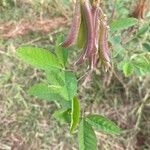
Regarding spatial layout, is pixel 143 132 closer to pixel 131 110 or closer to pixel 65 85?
pixel 131 110

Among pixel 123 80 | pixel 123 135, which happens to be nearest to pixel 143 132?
pixel 123 135

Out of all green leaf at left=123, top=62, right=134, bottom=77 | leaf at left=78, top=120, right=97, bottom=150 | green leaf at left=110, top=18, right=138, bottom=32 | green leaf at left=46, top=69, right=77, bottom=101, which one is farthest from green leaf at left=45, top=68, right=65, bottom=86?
green leaf at left=123, top=62, right=134, bottom=77

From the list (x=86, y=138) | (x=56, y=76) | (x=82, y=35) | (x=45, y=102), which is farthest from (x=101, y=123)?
(x=45, y=102)

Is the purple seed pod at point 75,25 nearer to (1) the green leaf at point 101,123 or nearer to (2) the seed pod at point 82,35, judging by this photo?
(2) the seed pod at point 82,35

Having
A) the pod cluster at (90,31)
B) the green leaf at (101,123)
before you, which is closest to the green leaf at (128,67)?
the green leaf at (101,123)

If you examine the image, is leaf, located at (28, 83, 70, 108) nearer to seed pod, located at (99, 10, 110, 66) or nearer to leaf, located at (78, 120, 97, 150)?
leaf, located at (78, 120, 97, 150)

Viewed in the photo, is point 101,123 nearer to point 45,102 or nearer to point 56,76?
point 56,76
